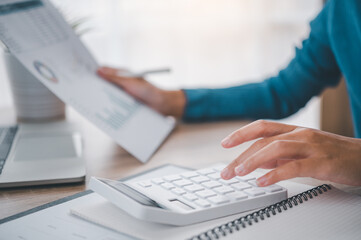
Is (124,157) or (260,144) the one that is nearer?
(260,144)

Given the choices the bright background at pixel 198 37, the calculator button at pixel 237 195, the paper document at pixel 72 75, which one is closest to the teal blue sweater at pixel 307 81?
the paper document at pixel 72 75

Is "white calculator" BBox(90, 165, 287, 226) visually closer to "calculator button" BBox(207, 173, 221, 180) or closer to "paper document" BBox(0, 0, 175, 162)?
"calculator button" BBox(207, 173, 221, 180)

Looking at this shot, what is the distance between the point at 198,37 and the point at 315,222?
1.99 metres

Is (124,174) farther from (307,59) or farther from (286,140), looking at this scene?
Answer: (307,59)

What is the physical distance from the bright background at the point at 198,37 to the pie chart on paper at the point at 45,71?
4.43ft

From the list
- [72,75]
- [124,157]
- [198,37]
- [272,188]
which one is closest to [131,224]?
[272,188]

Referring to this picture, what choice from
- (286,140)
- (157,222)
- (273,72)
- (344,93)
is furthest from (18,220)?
(273,72)

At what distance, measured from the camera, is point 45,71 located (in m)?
0.79

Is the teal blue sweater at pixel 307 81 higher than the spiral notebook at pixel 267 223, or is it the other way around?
the teal blue sweater at pixel 307 81

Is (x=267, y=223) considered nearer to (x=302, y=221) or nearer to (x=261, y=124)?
(x=302, y=221)

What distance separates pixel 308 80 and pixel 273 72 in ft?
5.02

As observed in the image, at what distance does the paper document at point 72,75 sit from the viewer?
0.79 meters

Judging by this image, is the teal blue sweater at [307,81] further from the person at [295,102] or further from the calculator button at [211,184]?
the calculator button at [211,184]

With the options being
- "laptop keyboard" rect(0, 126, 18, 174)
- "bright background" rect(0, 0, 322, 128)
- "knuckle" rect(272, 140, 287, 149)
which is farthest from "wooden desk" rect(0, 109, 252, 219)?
"bright background" rect(0, 0, 322, 128)
